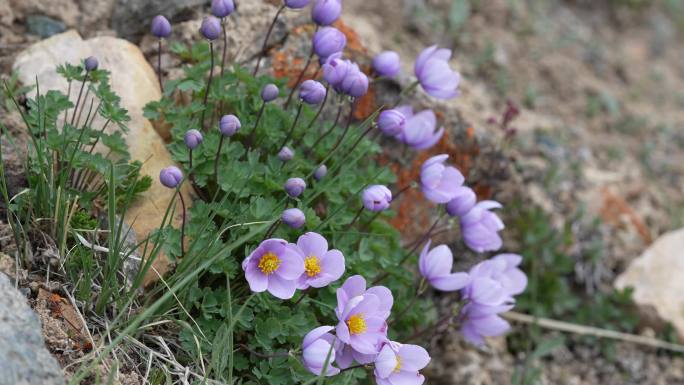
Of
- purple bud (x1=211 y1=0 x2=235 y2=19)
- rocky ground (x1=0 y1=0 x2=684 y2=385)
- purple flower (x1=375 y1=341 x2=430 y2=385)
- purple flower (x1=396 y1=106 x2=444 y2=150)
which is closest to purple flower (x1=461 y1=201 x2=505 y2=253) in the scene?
purple flower (x1=396 y1=106 x2=444 y2=150)

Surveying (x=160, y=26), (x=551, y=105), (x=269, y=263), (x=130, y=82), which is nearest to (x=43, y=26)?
(x=130, y=82)

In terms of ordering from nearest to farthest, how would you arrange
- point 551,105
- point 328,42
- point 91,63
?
1. point 91,63
2. point 328,42
3. point 551,105

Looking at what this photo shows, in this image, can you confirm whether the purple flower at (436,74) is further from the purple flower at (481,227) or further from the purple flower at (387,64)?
the purple flower at (481,227)

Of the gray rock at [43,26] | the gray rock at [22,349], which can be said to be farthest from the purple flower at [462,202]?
the gray rock at [43,26]

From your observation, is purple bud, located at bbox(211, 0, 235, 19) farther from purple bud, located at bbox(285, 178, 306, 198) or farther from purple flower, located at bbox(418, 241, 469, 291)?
purple flower, located at bbox(418, 241, 469, 291)

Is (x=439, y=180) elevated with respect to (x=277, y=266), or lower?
lower

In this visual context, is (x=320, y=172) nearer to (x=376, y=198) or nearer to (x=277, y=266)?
(x=376, y=198)
